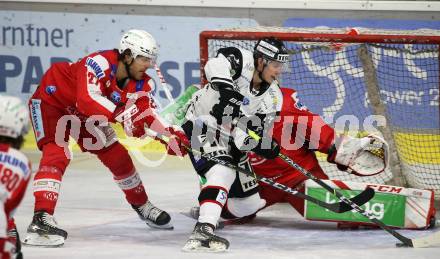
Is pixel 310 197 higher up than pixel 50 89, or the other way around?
pixel 50 89

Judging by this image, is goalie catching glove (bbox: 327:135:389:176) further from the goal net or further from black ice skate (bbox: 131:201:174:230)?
black ice skate (bbox: 131:201:174:230)

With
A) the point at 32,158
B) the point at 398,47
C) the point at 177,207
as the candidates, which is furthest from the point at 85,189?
the point at 398,47

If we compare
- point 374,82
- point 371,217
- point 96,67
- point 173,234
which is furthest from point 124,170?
point 374,82

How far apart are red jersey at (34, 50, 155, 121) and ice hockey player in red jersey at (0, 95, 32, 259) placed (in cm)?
122

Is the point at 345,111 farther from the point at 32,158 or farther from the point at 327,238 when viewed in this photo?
Result: the point at 32,158

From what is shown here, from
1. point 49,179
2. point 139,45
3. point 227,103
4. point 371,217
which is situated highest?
point 139,45

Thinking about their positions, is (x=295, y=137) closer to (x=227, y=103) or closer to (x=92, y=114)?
(x=227, y=103)

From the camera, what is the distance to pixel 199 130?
471 cm

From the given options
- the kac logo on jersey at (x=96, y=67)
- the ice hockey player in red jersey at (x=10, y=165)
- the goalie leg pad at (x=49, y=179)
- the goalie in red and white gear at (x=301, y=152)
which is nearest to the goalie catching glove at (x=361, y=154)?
the goalie in red and white gear at (x=301, y=152)

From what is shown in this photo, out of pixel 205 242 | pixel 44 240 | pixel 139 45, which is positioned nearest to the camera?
pixel 205 242

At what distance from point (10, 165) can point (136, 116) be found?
1.63 meters

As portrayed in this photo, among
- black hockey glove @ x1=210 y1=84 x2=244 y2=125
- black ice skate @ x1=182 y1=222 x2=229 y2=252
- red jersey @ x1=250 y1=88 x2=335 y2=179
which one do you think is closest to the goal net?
red jersey @ x1=250 y1=88 x2=335 y2=179

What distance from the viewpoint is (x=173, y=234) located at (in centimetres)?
492

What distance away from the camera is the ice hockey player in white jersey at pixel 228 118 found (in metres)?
4.39
